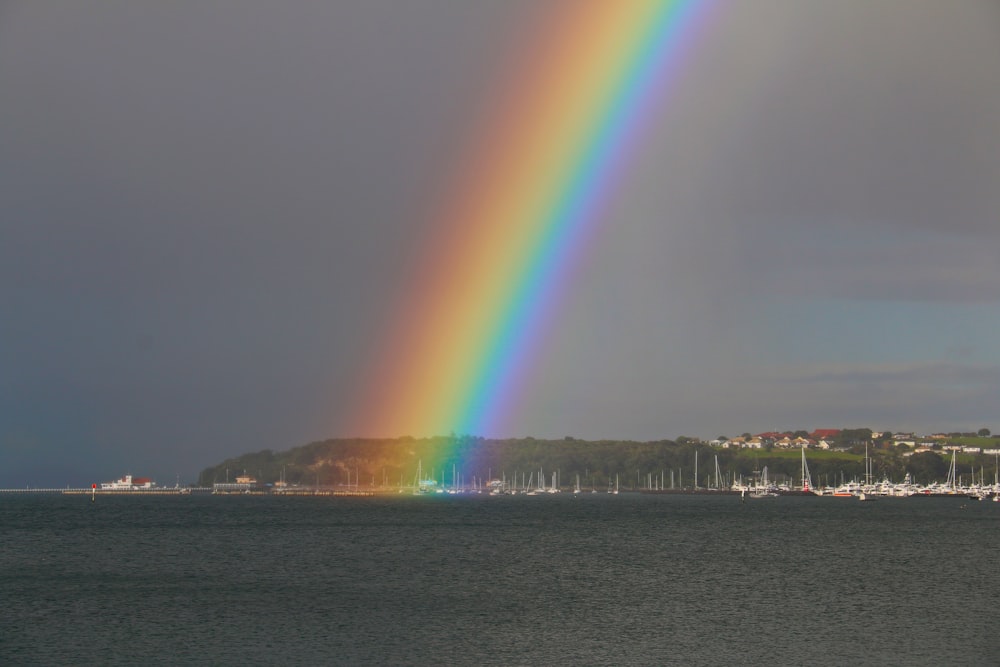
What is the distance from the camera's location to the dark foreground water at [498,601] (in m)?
38.2

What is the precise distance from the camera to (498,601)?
51.8 meters

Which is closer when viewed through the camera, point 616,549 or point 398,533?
point 616,549

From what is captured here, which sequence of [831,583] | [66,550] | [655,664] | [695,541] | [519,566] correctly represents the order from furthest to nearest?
[695,541] → [66,550] → [519,566] → [831,583] → [655,664]

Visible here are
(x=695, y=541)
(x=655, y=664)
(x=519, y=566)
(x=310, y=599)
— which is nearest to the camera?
(x=655, y=664)

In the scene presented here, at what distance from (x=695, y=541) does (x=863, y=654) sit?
60516mm

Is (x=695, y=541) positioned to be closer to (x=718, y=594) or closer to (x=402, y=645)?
(x=718, y=594)

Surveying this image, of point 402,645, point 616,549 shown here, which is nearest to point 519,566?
point 616,549

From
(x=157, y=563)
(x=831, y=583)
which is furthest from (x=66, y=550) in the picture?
(x=831, y=583)

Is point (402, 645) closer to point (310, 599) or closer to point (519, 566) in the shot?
point (310, 599)

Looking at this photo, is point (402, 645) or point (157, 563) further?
point (157, 563)

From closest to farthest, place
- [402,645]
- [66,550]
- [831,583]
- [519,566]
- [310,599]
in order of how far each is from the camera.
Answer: [402,645] → [310,599] → [831,583] → [519,566] → [66,550]

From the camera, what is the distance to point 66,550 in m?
86.1

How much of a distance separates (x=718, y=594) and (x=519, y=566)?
18.9 metres

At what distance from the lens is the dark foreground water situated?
38.2m
